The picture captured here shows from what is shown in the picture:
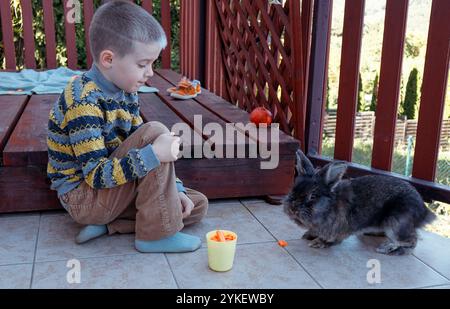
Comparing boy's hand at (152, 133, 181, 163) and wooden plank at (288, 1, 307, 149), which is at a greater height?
wooden plank at (288, 1, 307, 149)

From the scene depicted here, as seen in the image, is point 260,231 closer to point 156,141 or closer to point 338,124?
point 156,141

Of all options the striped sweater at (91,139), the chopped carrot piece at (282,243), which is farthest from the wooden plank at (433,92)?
the striped sweater at (91,139)

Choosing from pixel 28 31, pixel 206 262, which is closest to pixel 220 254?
pixel 206 262

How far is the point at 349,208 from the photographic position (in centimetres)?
197

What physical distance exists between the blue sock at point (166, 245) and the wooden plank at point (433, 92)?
1190mm

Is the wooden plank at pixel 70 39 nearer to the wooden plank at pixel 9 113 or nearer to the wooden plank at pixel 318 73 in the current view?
the wooden plank at pixel 9 113

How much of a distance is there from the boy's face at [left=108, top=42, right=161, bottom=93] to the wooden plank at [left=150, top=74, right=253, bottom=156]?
0.67 m

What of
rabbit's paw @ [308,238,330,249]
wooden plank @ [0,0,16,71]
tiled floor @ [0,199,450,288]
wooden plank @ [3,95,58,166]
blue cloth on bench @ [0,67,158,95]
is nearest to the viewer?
tiled floor @ [0,199,450,288]

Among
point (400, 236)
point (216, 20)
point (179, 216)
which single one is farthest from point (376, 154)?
point (216, 20)

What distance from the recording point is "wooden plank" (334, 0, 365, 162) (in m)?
2.63

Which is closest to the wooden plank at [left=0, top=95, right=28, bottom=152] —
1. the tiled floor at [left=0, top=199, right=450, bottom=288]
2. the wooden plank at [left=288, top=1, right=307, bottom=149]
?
the tiled floor at [left=0, top=199, right=450, bottom=288]

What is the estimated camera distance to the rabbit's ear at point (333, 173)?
1.88m

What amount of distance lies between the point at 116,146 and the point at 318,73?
1.39 meters

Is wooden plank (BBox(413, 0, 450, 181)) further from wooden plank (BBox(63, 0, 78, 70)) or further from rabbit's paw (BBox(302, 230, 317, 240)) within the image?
wooden plank (BBox(63, 0, 78, 70))
